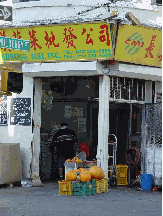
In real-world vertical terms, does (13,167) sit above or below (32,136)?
below

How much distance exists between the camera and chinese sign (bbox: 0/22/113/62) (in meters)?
13.1

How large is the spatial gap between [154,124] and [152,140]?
1.67 ft

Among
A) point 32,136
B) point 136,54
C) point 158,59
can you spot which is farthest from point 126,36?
point 32,136

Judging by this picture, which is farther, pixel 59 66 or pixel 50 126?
pixel 50 126

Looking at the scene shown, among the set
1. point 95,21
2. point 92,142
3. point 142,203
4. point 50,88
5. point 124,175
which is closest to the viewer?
point 142,203

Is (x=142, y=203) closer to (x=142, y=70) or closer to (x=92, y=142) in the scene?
(x=142, y=70)

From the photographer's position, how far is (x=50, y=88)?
54.5 feet

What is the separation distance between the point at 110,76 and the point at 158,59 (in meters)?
1.66

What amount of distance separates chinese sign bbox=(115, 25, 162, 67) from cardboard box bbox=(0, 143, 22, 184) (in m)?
4.21

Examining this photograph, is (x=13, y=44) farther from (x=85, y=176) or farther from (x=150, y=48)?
(x=150, y=48)

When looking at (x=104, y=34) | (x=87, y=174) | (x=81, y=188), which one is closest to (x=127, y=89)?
(x=104, y=34)

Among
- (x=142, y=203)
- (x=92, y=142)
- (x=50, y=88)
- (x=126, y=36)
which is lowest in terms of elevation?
(x=142, y=203)

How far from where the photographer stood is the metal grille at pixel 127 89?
14.1 m

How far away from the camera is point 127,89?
14.5 m
